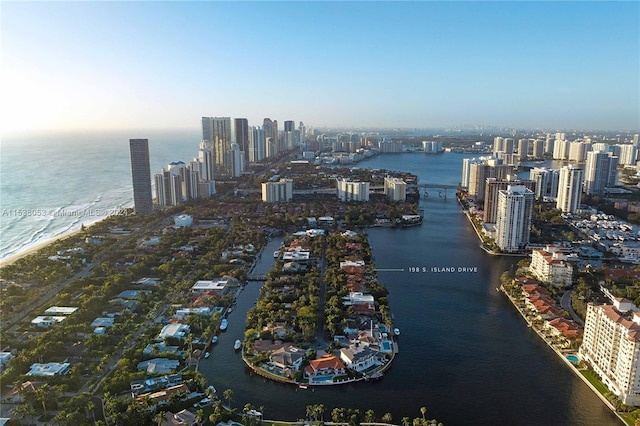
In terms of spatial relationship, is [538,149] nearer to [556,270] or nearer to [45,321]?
[556,270]

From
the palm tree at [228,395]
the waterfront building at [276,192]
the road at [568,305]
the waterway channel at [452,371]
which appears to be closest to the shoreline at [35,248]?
the waterway channel at [452,371]

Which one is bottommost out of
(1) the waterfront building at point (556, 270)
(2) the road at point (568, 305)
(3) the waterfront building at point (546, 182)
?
(2) the road at point (568, 305)

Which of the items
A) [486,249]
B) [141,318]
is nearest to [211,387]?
[141,318]

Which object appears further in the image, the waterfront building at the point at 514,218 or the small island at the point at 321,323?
the waterfront building at the point at 514,218

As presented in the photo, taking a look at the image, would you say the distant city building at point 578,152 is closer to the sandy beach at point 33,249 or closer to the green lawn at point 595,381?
the green lawn at point 595,381

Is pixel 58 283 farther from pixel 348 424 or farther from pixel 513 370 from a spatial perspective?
pixel 513 370

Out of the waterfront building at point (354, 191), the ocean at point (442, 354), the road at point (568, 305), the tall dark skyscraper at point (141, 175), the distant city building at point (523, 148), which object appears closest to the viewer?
the ocean at point (442, 354)
